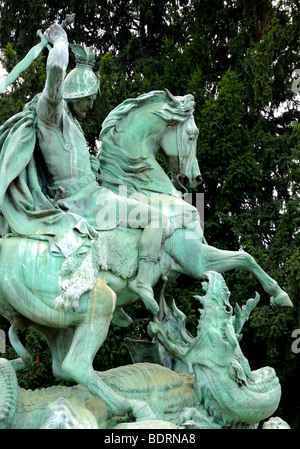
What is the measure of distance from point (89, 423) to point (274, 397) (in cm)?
151

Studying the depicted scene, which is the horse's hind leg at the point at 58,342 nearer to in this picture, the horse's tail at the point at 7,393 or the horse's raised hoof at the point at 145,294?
the horse's tail at the point at 7,393

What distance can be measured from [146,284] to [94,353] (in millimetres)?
717

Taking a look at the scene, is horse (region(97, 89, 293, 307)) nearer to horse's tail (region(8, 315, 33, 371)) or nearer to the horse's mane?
the horse's mane

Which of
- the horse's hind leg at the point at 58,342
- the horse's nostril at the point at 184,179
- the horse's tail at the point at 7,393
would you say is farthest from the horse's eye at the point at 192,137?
the horse's tail at the point at 7,393

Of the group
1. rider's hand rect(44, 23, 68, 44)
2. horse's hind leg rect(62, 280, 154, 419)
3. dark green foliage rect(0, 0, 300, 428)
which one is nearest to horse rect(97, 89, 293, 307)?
horse's hind leg rect(62, 280, 154, 419)

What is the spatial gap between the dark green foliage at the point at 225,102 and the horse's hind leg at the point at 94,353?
4462mm

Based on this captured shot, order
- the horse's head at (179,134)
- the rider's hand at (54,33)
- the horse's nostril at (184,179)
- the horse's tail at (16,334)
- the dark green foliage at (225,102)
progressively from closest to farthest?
the rider's hand at (54,33)
the horse's tail at (16,334)
the horse's head at (179,134)
the horse's nostril at (184,179)
the dark green foliage at (225,102)

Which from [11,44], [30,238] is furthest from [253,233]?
[30,238]

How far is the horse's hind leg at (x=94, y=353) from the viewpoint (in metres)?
5.71

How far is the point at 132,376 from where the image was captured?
20.4ft

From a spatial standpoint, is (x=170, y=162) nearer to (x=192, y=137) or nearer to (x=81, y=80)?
(x=192, y=137)

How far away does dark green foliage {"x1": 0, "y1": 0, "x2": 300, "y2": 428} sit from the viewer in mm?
10531

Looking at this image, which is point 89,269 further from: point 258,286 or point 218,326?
point 258,286
